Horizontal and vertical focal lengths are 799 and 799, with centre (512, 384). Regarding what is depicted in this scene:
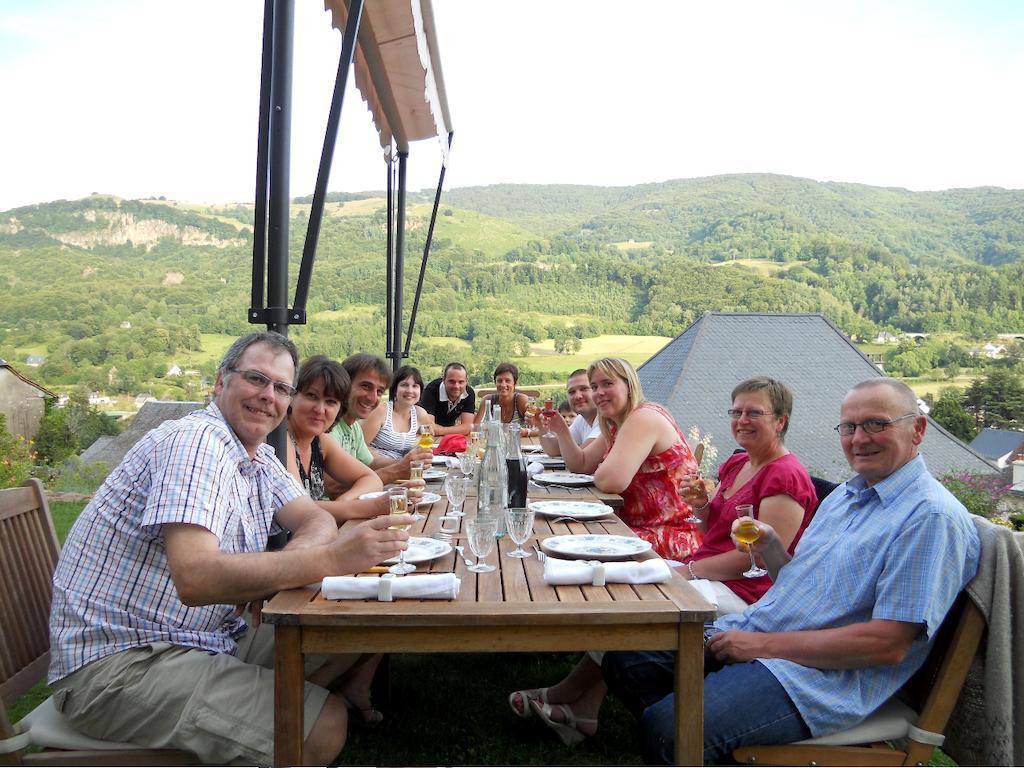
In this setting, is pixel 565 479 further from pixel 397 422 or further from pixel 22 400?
pixel 22 400

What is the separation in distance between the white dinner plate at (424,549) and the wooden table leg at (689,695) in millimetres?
584

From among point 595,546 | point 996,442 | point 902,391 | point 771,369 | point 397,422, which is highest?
point 902,391

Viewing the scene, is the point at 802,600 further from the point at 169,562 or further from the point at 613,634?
the point at 169,562

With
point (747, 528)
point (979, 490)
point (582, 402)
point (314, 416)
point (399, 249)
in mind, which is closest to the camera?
point (747, 528)

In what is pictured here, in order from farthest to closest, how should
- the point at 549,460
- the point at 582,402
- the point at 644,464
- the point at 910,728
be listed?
the point at 582,402
the point at 549,460
the point at 644,464
the point at 910,728

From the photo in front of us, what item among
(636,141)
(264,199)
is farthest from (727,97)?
(264,199)

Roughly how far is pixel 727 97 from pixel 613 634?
4055cm

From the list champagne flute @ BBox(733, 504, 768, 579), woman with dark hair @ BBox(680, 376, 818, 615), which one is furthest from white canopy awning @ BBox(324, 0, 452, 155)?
champagne flute @ BBox(733, 504, 768, 579)

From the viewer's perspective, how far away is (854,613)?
1.58m

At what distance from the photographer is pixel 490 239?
2359cm

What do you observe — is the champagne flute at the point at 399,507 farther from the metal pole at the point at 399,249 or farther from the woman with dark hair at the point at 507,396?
the metal pole at the point at 399,249

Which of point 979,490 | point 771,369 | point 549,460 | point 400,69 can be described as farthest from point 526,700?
point 771,369

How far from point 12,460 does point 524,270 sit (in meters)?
16.6

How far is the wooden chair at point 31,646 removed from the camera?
4.63 ft
